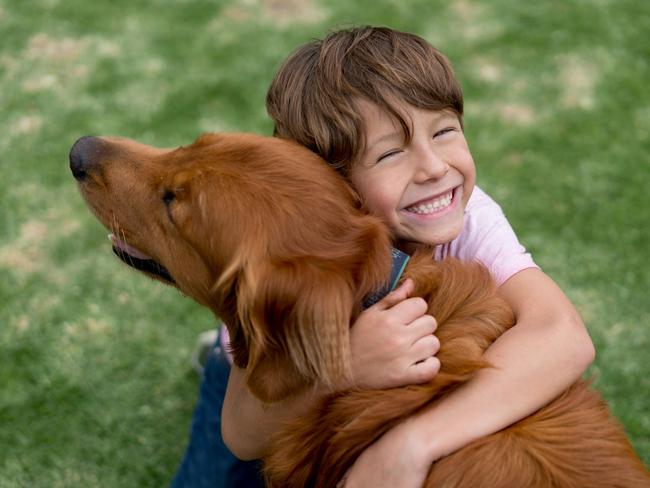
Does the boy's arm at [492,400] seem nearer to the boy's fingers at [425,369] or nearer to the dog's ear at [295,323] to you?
the boy's fingers at [425,369]

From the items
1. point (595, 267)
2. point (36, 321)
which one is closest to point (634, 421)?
point (595, 267)

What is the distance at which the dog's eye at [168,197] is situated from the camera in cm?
254

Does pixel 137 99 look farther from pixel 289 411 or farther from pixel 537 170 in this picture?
pixel 289 411

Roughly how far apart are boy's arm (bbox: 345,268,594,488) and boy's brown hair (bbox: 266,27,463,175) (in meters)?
0.90

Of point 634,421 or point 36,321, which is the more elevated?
point 634,421

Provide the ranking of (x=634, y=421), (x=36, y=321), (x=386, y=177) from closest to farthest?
1. (x=386, y=177)
2. (x=634, y=421)
3. (x=36, y=321)

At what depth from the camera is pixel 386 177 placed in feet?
9.14

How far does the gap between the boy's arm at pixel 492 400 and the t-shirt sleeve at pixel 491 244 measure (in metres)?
0.38

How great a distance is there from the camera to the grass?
12.8ft

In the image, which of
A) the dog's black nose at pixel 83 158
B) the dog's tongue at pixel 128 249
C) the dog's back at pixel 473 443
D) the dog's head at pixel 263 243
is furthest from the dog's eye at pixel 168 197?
the dog's back at pixel 473 443

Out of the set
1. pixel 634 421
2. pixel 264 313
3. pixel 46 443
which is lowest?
pixel 46 443

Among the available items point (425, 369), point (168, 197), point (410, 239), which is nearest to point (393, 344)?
point (425, 369)

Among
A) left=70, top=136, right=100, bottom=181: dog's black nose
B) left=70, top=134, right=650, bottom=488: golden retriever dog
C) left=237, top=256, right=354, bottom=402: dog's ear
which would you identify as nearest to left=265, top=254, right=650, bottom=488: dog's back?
left=70, top=134, right=650, bottom=488: golden retriever dog

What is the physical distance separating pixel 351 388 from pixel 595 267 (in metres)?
2.69
